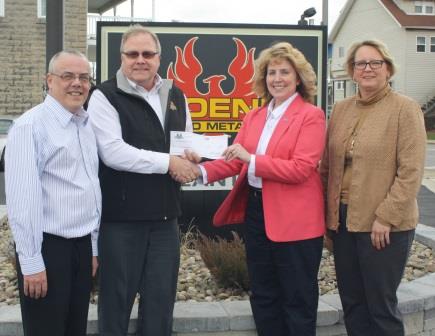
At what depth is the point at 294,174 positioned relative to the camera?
342 centimetres

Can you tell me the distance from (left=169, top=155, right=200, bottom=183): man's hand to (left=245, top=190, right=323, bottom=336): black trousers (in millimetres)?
441

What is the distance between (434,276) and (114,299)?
9.14ft

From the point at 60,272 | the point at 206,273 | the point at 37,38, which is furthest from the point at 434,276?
the point at 37,38

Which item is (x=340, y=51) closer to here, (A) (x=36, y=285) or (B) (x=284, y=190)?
(B) (x=284, y=190)

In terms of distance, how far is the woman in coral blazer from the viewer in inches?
138

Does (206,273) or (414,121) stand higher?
(414,121)

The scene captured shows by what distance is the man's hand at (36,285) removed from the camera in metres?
2.85

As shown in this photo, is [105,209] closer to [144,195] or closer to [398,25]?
[144,195]

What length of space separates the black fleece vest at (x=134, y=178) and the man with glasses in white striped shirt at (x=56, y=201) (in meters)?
0.25

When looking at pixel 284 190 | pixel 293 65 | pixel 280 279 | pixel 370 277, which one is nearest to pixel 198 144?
pixel 284 190

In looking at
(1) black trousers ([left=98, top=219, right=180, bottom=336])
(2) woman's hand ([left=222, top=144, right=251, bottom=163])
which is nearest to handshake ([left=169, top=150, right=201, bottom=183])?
(2) woman's hand ([left=222, top=144, right=251, bottom=163])

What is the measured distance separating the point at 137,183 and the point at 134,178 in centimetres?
3

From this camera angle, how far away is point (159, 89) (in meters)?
3.55

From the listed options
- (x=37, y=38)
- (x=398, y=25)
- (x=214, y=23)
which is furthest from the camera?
(x=398, y=25)
